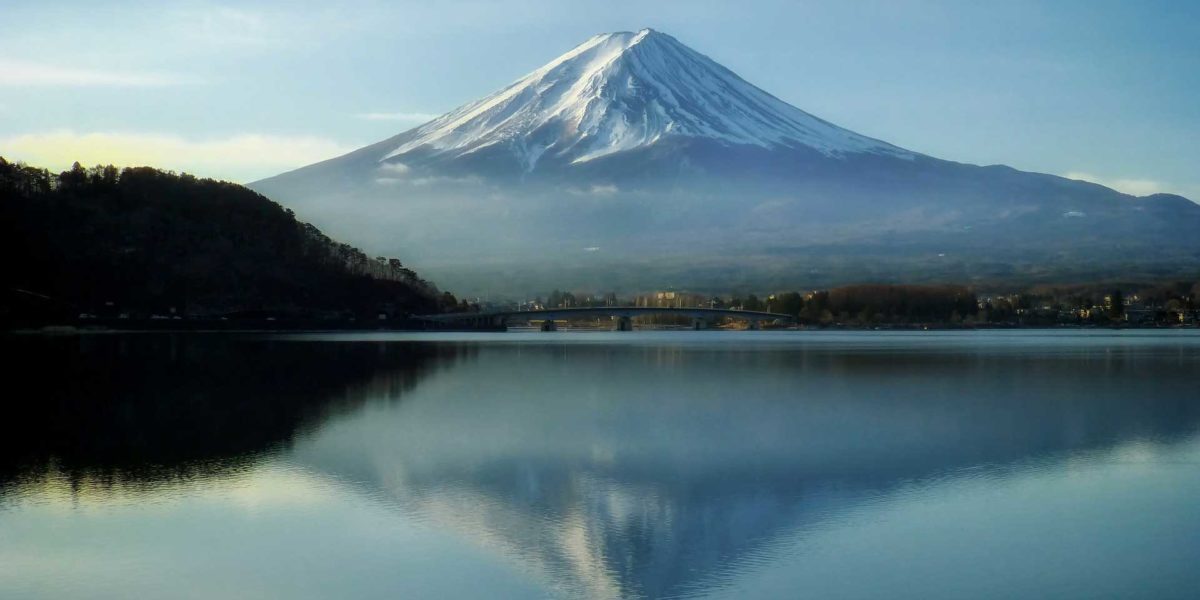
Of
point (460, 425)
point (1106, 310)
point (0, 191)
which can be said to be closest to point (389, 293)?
point (0, 191)

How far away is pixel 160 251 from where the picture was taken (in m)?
76.2

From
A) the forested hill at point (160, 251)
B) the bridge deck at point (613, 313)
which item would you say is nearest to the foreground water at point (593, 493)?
the forested hill at point (160, 251)

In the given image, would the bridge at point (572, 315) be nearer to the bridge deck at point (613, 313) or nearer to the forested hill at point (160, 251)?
the bridge deck at point (613, 313)

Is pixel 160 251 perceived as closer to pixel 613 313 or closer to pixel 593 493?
pixel 613 313

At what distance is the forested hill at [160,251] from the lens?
68625 millimetres

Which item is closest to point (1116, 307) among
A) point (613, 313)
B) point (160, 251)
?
point (613, 313)

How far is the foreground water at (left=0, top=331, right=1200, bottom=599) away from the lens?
8336 millimetres

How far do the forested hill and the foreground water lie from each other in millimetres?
49514

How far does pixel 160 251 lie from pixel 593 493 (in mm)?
70332

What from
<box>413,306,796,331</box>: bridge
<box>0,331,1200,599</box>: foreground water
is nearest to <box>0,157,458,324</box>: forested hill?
<box>413,306,796,331</box>: bridge

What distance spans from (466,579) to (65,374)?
1985 cm

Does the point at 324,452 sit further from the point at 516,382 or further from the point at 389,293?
the point at 389,293

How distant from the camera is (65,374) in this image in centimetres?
2536

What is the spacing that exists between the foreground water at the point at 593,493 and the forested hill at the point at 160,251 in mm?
49514
